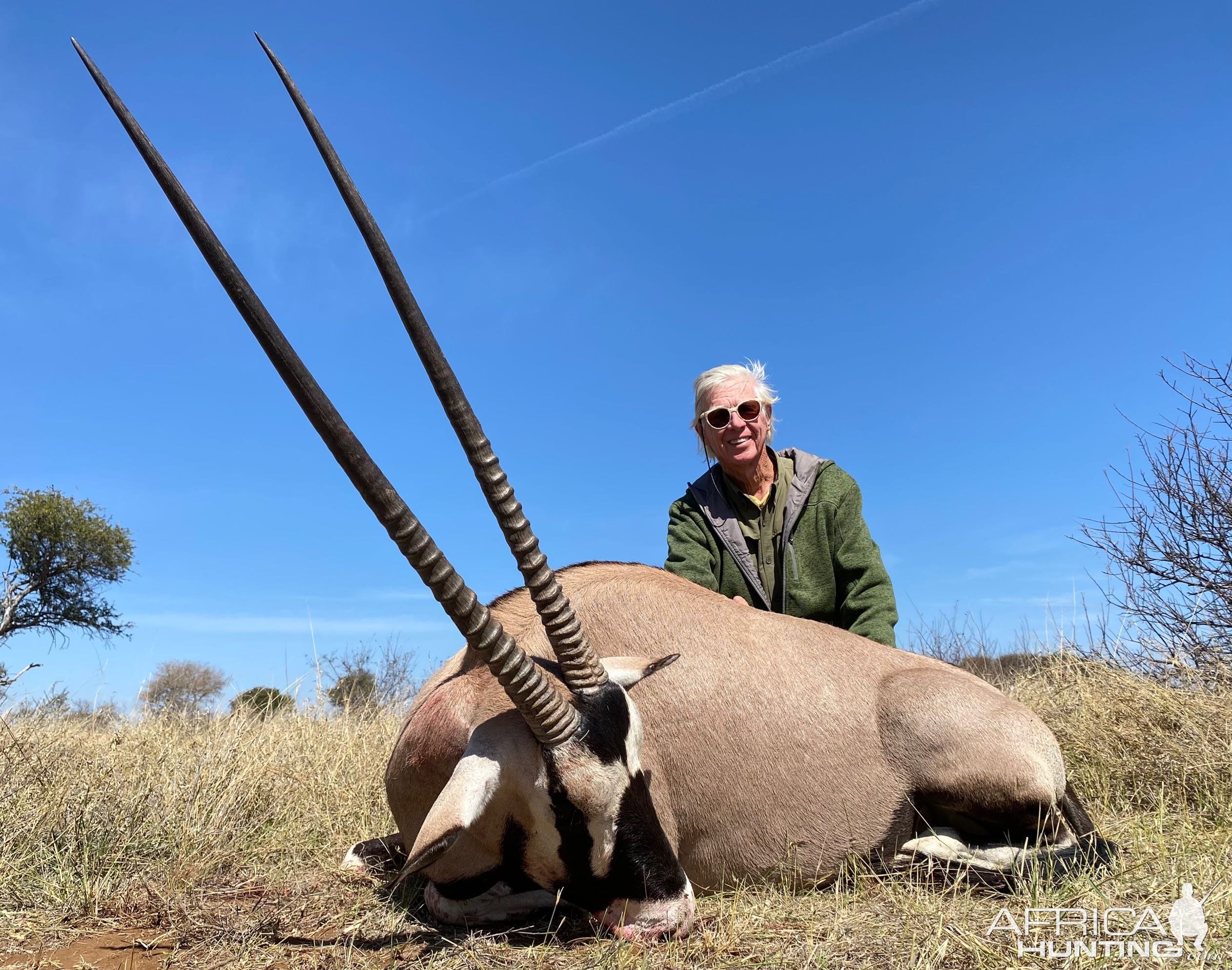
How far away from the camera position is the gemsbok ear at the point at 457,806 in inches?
97.9

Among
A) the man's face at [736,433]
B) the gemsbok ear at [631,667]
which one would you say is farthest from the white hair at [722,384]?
the gemsbok ear at [631,667]

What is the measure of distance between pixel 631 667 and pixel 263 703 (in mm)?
9312

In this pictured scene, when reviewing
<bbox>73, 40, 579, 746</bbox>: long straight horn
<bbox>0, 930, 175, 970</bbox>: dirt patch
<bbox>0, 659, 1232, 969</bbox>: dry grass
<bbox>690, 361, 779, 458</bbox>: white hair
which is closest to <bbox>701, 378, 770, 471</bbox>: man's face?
<bbox>690, 361, 779, 458</bbox>: white hair

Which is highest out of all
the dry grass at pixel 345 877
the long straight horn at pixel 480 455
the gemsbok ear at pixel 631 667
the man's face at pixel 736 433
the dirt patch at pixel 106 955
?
the man's face at pixel 736 433

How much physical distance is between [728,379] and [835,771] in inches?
98.5

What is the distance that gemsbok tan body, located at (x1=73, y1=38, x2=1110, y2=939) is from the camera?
2.71m

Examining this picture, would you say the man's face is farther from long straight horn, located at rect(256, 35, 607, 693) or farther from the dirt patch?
the dirt patch

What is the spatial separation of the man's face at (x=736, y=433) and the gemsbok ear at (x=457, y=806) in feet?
8.94

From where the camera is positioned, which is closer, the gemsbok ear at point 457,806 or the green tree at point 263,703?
the gemsbok ear at point 457,806

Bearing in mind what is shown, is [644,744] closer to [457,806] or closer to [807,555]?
[457,806]

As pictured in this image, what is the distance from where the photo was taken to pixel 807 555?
499cm

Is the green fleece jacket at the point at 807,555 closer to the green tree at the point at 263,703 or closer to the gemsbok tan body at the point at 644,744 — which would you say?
the gemsbok tan body at the point at 644,744

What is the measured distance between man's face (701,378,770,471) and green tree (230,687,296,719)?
13.2ft

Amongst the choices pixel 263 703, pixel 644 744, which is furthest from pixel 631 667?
pixel 263 703
